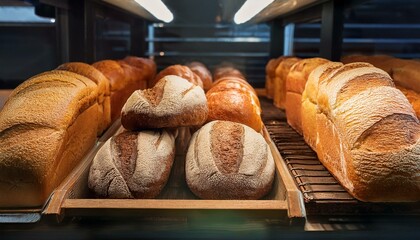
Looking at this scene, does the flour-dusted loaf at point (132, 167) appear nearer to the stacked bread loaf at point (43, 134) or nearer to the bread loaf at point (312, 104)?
the stacked bread loaf at point (43, 134)

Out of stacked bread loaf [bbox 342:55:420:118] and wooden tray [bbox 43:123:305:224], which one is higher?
stacked bread loaf [bbox 342:55:420:118]

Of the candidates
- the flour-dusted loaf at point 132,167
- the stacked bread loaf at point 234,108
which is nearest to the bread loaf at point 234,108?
the stacked bread loaf at point 234,108

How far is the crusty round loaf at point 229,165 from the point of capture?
4.35ft

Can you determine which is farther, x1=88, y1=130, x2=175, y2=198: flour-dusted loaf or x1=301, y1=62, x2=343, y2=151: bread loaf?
x1=301, y1=62, x2=343, y2=151: bread loaf

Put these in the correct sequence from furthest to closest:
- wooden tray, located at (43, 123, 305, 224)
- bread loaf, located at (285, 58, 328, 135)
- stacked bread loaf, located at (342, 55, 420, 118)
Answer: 1. bread loaf, located at (285, 58, 328, 135)
2. stacked bread loaf, located at (342, 55, 420, 118)
3. wooden tray, located at (43, 123, 305, 224)

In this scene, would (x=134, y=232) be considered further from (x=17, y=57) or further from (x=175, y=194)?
(x=17, y=57)

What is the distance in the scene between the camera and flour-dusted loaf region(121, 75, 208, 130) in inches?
60.5

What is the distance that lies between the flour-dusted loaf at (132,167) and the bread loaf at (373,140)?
24.2 inches

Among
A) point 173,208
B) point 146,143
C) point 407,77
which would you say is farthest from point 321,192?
point 407,77

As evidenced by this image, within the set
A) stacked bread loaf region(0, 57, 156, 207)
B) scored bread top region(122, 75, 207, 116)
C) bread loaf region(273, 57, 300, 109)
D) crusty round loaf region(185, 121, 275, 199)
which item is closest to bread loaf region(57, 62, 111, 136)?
stacked bread loaf region(0, 57, 156, 207)

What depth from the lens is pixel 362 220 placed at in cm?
122

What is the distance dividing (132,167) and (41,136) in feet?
1.01

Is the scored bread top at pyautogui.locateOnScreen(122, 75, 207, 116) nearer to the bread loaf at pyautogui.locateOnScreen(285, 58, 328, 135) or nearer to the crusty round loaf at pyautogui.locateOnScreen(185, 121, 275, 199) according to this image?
the crusty round loaf at pyautogui.locateOnScreen(185, 121, 275, 199)

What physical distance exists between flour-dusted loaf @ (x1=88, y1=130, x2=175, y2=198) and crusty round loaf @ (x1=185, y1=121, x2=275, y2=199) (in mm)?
103
